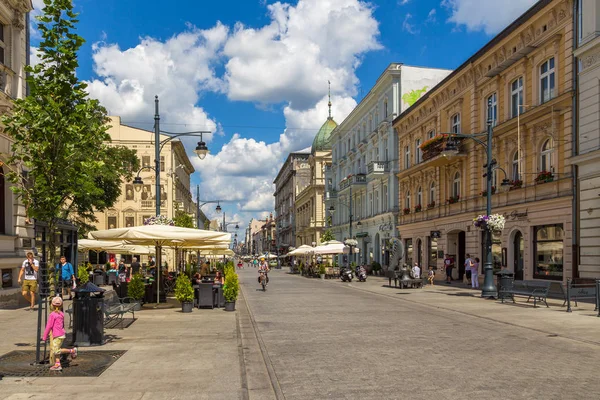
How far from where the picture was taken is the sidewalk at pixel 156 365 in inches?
A: 289

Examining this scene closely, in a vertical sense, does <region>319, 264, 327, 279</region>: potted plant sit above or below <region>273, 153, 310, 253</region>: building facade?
below

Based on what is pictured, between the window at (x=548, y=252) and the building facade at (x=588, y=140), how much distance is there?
5.38ft

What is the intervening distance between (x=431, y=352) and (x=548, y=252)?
55.8 feet

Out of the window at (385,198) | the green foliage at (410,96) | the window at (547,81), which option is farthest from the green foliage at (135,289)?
the window at (385,198)

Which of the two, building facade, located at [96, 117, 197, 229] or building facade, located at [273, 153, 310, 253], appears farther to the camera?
building facade, located at [273, 153, 310, 253]

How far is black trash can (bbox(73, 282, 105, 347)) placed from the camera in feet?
35.3

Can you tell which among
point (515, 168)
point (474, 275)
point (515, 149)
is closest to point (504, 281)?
point (474, 275)

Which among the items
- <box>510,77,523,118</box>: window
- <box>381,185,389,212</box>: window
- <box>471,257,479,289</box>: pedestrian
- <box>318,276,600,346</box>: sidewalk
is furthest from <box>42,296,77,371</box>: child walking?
<box>381,185,389,212</box>: window

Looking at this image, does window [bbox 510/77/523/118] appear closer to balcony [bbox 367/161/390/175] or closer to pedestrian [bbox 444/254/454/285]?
pedestrian [bbox 444/254/454/285]

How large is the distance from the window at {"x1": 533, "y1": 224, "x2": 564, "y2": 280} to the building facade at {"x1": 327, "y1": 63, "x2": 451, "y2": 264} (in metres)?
21.2

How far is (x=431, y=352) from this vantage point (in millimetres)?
10289

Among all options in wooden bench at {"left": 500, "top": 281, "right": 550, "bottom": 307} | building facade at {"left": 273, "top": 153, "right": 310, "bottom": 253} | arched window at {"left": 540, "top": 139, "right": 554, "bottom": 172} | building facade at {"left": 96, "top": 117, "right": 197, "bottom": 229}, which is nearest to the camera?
wooden bench at {"left": 500, "top": 281, "right": 550, "bottom": 307}

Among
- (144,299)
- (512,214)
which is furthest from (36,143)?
(512,214)

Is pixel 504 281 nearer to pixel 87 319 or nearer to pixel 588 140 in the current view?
pixel 588 140
